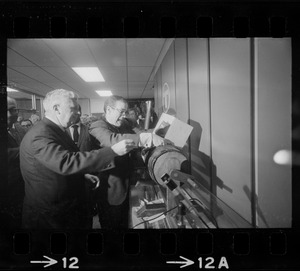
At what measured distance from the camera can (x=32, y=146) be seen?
140cm

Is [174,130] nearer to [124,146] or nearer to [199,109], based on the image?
[124,146]

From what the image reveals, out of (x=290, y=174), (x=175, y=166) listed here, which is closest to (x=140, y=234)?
(x=175, y=166)

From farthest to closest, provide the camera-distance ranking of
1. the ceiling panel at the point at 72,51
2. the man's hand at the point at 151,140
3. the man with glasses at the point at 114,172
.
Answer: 1. the ceiling panel at the point at 72,51
2. the man with glasses at the point at 114,172
3. the man's hand at the point at 151,140

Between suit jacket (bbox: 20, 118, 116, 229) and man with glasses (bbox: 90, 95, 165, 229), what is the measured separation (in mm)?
162

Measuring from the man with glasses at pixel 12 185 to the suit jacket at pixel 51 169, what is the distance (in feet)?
0.23

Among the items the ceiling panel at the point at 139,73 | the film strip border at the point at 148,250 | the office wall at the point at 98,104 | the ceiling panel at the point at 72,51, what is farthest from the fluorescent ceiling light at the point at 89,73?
the film strip border at the point at 148,250

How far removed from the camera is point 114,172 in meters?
1.72

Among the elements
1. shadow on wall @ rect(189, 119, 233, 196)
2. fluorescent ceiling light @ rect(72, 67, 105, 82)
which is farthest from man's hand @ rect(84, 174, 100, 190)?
fluorescent ceiling light @ rect(72, 67, 105, 82)

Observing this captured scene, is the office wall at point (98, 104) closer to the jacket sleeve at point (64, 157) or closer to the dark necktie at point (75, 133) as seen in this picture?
the dark necktie at point (75, 133)

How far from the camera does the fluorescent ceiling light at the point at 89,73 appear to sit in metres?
3.23

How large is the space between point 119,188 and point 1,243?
2.80 feet

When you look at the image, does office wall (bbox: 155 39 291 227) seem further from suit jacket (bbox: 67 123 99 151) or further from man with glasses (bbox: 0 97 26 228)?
man with glasses (bbox: 0 97 26 228)

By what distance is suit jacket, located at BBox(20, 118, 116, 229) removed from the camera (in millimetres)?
1396
